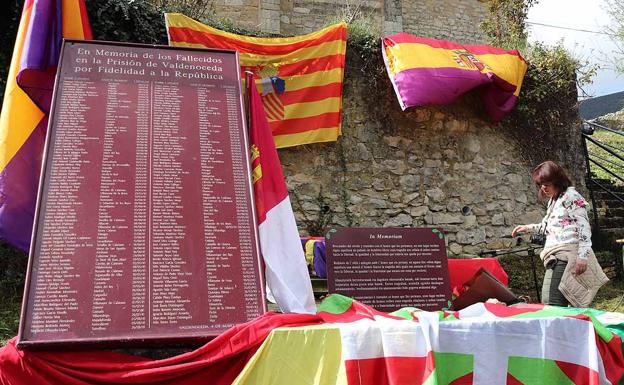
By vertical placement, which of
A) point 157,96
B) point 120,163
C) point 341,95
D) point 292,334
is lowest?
point 292,334

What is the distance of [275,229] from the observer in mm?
3225

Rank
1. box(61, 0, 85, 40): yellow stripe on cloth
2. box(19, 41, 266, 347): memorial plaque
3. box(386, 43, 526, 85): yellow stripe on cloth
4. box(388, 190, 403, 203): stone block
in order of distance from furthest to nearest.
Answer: box(388, 190, 403, 203): stone block
box(386, 43, 526, 85): yellow stripe on cloth
box(61, 0, 85, 40): yellow stripe on cloth
box(19, 41, 266, 347): memorial plaque

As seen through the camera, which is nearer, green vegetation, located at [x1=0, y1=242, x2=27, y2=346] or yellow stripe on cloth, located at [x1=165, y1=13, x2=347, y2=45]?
green vegetation, located at [x1=0, y1=242, x2=27, y2=346]

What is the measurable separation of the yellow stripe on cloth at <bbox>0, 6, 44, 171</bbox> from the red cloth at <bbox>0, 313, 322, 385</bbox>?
1.30 m

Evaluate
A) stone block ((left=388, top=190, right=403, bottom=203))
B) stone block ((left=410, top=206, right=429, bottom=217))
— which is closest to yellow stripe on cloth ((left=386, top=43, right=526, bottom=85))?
stone block ((left=388, top=190, right=403, bottom=203))

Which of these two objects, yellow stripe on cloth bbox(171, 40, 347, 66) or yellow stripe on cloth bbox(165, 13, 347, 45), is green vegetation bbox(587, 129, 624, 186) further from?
yellow stripe on cloth bbox(165, 13, 347, 45)

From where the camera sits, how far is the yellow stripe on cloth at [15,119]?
317 centimetres

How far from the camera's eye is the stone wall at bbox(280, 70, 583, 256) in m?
7.11

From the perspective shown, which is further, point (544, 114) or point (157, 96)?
point (544, 114)

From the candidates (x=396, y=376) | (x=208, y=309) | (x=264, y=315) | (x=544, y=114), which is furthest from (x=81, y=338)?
(x=544, y=114)

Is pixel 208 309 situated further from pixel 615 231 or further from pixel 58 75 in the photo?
pixel 615 231

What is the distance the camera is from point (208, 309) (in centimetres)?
262

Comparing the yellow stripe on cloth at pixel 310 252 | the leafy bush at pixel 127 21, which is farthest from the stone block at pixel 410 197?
the leafy bush at pixel 127 21

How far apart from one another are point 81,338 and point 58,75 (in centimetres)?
158
